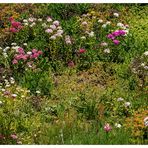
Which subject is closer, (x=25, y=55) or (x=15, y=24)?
(x=25, y=55)

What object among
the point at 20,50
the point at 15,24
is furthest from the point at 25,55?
the point at 15,24

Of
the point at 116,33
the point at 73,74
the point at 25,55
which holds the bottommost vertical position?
the point at 73,74

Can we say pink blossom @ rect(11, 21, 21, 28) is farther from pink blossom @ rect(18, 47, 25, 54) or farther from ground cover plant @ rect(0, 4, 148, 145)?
pink blossom @ rect(18, 47, 25, 54)

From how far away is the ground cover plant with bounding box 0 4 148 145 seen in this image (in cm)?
863

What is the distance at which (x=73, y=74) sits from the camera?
10.7 meters

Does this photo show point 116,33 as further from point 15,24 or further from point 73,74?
point 15,24

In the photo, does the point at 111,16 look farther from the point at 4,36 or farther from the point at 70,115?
the point at 70,115

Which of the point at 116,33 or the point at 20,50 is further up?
the point at 116,33

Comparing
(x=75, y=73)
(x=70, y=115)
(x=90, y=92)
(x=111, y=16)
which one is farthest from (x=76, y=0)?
(x=70, y=115)

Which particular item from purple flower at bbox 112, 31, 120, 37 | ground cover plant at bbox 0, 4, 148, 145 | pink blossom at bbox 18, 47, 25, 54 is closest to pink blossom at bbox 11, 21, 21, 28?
ground cover plant at bbox 0, 4, 148, 145

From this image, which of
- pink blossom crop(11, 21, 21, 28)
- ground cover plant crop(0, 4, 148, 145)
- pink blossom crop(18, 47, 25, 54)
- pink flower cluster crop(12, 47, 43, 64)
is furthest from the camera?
pink blossom crop(11, 21, 21, 28)

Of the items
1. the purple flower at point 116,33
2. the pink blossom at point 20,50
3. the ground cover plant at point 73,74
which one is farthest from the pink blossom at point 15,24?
the purple flower at point 116,33

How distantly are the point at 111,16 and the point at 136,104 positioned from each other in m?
3.80

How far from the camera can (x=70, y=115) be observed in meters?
9.00
